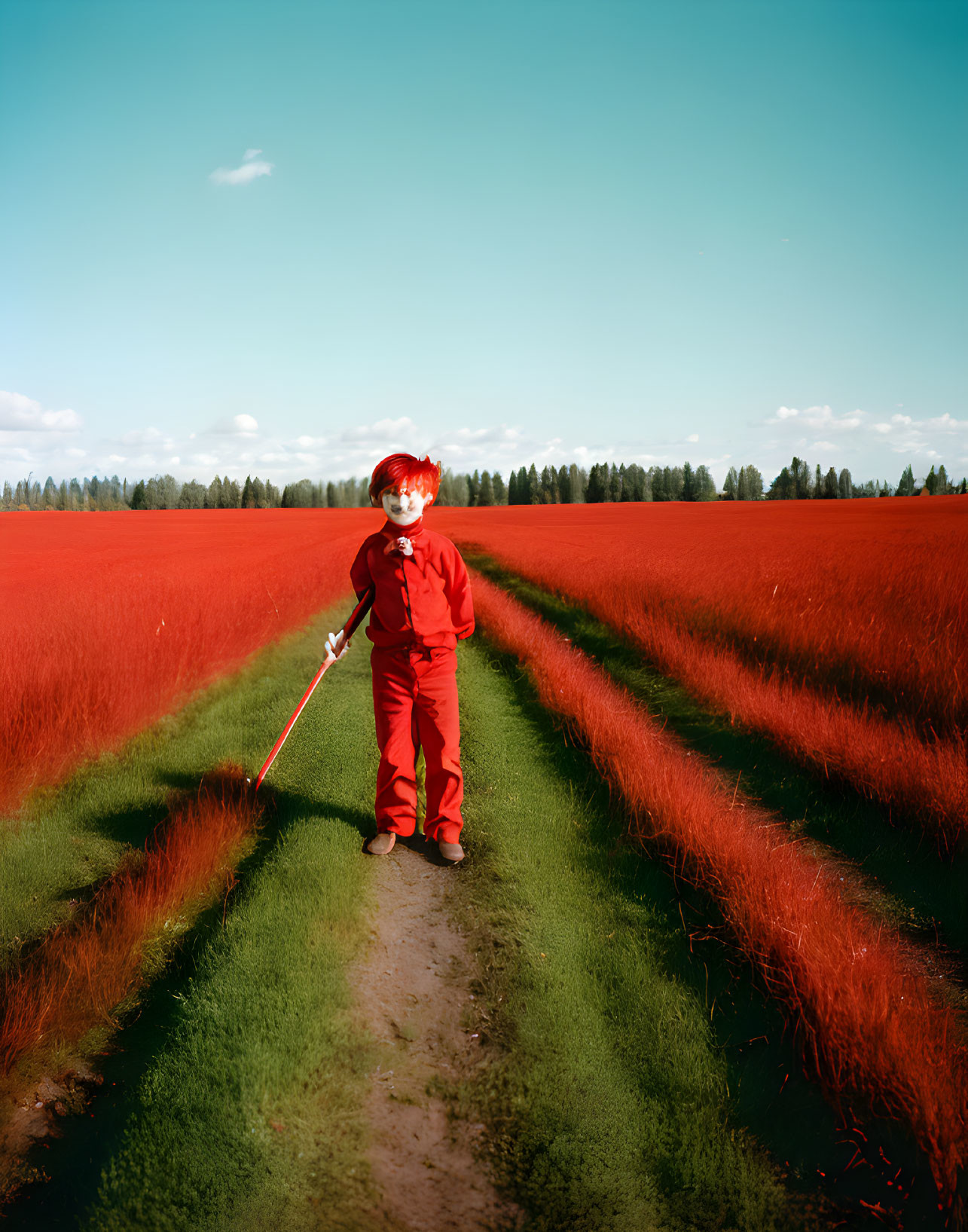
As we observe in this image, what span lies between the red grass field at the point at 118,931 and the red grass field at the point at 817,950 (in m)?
2.96

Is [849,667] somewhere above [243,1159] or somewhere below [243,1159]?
above

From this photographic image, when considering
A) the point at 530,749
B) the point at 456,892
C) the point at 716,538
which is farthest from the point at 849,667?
the point at 716,538

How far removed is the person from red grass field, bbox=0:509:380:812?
300 cm

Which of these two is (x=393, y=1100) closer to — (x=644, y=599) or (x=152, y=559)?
(x=644, y=599)

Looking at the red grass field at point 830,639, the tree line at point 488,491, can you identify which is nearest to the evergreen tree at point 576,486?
the tree line at point 488,491

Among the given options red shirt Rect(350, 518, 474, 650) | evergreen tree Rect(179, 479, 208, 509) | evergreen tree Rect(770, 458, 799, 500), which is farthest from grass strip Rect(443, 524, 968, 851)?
evergreen tree Rect(179, 479, 208, 509)

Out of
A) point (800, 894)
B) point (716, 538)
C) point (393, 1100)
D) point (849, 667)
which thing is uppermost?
point (716, 538)

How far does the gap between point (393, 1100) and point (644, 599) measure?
1107 cm

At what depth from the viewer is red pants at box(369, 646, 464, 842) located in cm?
434

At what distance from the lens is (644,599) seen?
42.1 ft

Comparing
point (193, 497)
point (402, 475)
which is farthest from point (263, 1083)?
point (193, 497)

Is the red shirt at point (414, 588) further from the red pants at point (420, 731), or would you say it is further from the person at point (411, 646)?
the red pants at point (420, 731)

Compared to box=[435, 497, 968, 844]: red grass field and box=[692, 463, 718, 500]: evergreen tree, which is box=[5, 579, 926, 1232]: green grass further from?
box=[692, 463, 718, 500]: evergreen tree

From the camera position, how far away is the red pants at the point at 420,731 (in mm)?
4336
